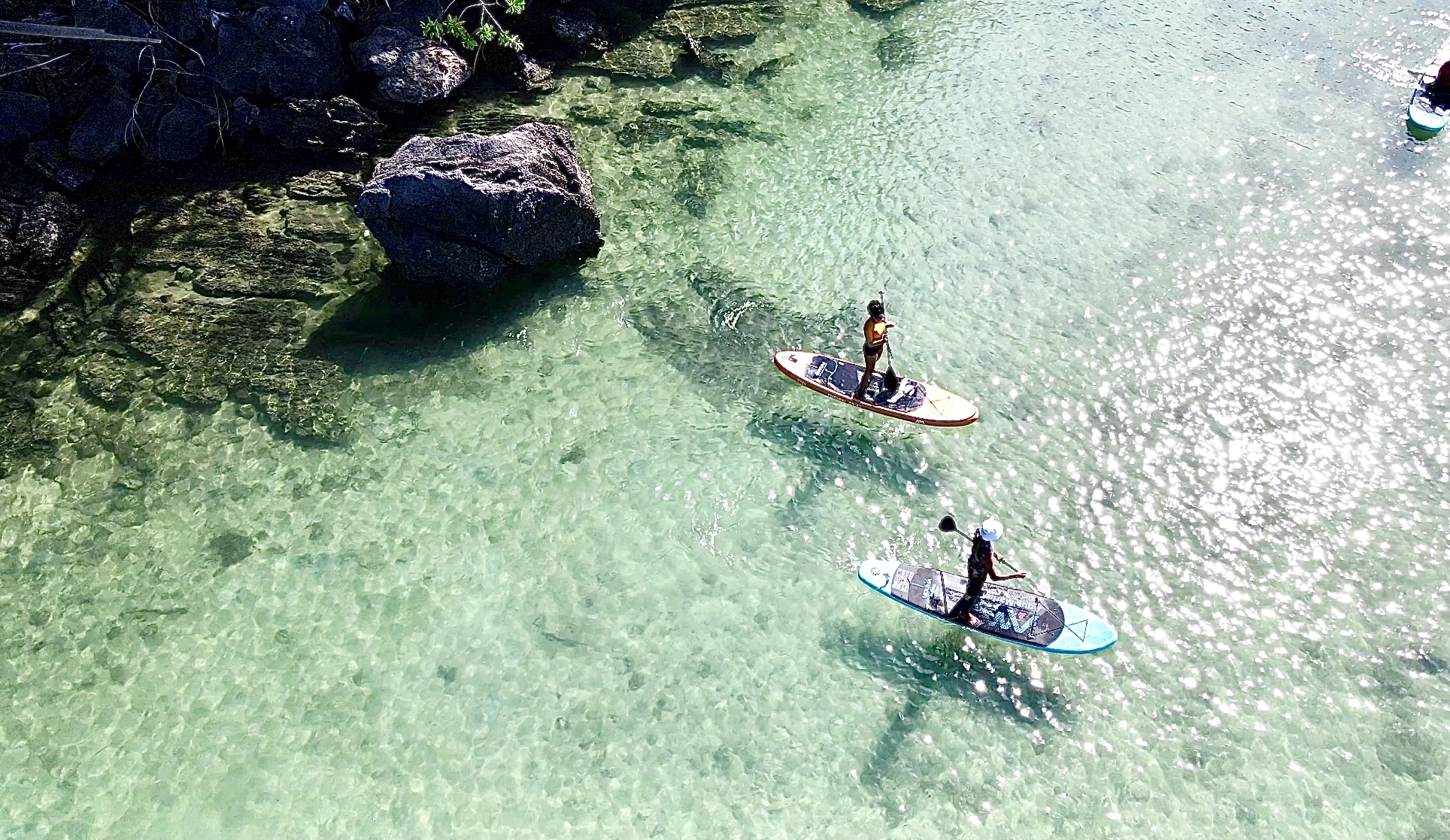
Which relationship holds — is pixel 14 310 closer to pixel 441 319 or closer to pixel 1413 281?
pixel 441 319

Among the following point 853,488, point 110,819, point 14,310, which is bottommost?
point 110,819

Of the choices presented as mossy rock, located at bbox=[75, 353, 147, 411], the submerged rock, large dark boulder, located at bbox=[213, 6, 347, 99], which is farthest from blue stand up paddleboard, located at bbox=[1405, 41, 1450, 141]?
mossy rock, located at bbox=[75, 353, 147, 411]

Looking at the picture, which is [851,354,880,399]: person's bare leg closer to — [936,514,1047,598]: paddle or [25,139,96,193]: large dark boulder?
[936,514,1047,598]: paddle

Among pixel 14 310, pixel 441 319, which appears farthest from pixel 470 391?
pixel 14 310

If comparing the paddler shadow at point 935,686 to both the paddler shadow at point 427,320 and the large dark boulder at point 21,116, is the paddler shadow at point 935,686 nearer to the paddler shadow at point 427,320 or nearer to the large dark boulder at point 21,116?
the paddler shadow at point 427,320

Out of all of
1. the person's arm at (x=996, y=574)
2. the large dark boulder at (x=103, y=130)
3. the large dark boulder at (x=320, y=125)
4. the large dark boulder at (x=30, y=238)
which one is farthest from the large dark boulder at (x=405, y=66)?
the person's arm at (x=996, y=574)

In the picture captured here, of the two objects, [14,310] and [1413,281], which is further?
[1413,281]

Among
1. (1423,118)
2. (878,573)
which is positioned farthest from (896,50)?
(878,573)
